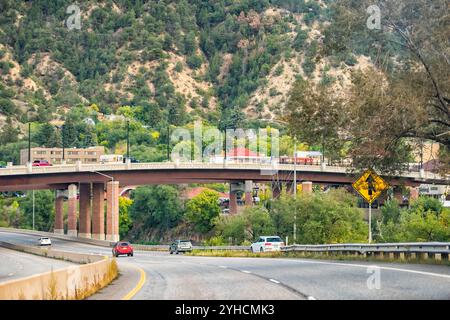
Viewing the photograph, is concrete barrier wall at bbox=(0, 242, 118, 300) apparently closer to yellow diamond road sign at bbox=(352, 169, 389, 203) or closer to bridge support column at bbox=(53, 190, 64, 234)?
yellow diamond road sign at bbox=(352, 169, 389, 203)

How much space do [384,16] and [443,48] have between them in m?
3.16

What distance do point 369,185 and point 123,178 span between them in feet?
342

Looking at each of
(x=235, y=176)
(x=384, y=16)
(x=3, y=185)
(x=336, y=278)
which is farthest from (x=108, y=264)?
(x=235, y=176)

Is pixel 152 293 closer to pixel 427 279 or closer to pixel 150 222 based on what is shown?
pixel 427 279

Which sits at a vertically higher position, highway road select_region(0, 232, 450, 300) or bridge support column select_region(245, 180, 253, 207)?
bridge support column select_region(245, 180, 253, 207)

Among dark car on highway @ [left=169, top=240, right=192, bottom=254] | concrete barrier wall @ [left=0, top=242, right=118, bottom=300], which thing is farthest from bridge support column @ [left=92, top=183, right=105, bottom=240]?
concrete barrier wall @ [left=0, top=242, right=118, bottom=300]

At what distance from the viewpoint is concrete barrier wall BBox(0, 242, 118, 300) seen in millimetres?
20000

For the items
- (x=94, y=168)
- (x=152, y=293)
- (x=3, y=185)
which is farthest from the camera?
(x=94, y=168)

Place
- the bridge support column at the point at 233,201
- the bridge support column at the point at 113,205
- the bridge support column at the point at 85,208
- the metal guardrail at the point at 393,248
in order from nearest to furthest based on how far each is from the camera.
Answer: the metal guardrail at the point at 393,248 → the bridge support column at the point at 113,205 → the bridge support column at the point at 85,208 → the bridge support column at the point at 233,201

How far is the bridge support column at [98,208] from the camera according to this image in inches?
5930

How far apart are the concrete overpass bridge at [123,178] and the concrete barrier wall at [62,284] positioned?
10653 cm

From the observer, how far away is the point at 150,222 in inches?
7421

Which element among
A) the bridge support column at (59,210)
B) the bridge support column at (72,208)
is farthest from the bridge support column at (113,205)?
the bridge support column at (59,210)

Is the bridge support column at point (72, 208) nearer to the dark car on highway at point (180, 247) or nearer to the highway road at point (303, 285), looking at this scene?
the dark car on highway at point (180, 247)
